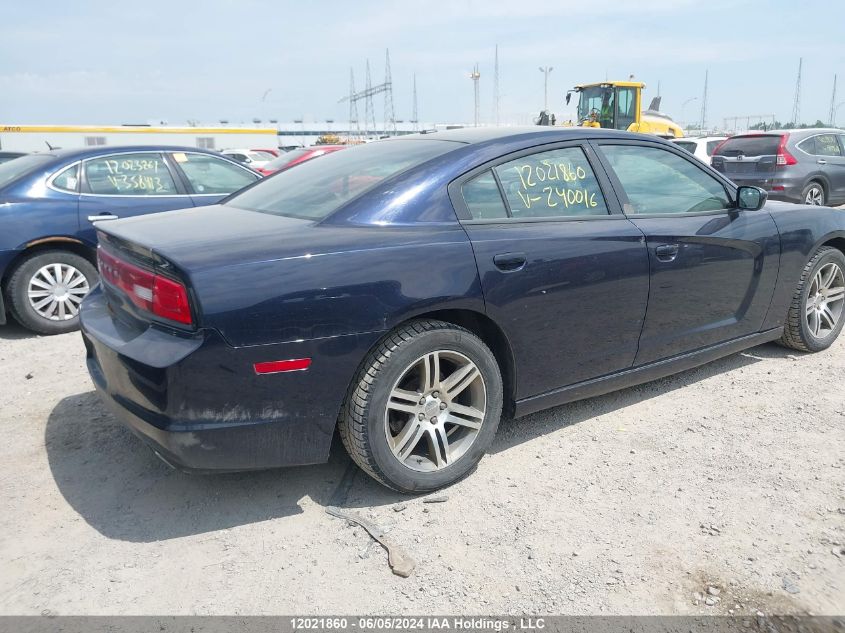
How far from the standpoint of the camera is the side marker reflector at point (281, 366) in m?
2.40

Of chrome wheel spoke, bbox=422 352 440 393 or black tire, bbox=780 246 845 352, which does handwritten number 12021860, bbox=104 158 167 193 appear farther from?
black tire, bbox=780 246 845 352

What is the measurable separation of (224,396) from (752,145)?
11.3 m

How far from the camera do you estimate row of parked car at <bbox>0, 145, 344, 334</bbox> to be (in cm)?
509

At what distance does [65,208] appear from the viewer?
5297mm

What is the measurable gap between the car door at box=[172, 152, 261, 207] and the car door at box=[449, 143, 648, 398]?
344cm

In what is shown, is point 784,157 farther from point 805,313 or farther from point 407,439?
point 407,439

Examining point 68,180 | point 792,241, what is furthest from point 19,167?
point 792,241

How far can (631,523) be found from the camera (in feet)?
8.71

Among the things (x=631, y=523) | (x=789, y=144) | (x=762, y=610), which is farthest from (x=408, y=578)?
(x=789, y=144)

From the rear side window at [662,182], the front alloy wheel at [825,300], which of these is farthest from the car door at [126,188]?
the front alloy wheel at [825,300]

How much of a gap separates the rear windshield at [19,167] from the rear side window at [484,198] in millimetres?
4141

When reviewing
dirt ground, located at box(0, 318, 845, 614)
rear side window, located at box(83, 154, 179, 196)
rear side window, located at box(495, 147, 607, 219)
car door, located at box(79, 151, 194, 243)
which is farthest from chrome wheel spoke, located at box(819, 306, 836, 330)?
rear side window, located at box(83, 154, 179, 196)

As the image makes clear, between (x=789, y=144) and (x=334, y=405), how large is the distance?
10893 mm

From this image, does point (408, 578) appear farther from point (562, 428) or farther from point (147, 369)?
point (562, 428)
